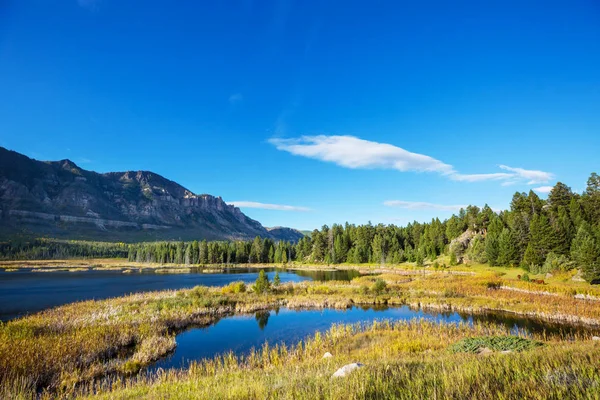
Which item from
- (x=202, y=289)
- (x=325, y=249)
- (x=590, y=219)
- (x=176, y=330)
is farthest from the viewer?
(x=325, y=249)

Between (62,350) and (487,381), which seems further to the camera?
(62,350)

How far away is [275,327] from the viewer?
28391 millimetres

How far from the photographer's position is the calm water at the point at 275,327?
2153 cm

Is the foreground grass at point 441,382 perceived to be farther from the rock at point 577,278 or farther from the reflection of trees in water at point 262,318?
the rock at point 577,278

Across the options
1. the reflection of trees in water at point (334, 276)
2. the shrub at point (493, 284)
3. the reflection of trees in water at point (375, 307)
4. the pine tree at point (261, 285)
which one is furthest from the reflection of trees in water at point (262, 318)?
the reflection of trees in water at point (334, 276)

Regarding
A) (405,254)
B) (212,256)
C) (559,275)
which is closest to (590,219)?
(559,275)

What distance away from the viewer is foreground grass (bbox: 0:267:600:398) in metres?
7.80

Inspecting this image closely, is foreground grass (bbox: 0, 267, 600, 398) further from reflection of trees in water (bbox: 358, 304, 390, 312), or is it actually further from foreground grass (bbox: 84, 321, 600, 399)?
reflection of trees in water (bbox: 358, 304, 390, 312)

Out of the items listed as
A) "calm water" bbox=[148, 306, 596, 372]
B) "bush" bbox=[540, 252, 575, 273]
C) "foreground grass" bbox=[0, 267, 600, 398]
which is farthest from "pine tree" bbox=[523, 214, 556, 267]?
"calm water" bbox=[148, 306, 596, 372]

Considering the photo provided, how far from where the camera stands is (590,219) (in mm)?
72688

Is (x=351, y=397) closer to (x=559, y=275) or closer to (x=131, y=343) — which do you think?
(x=131, y=343)

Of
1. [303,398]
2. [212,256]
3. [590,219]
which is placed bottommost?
[212,256]

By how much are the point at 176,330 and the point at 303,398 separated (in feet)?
80.5

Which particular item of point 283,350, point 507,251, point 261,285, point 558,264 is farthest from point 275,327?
point 507,251
